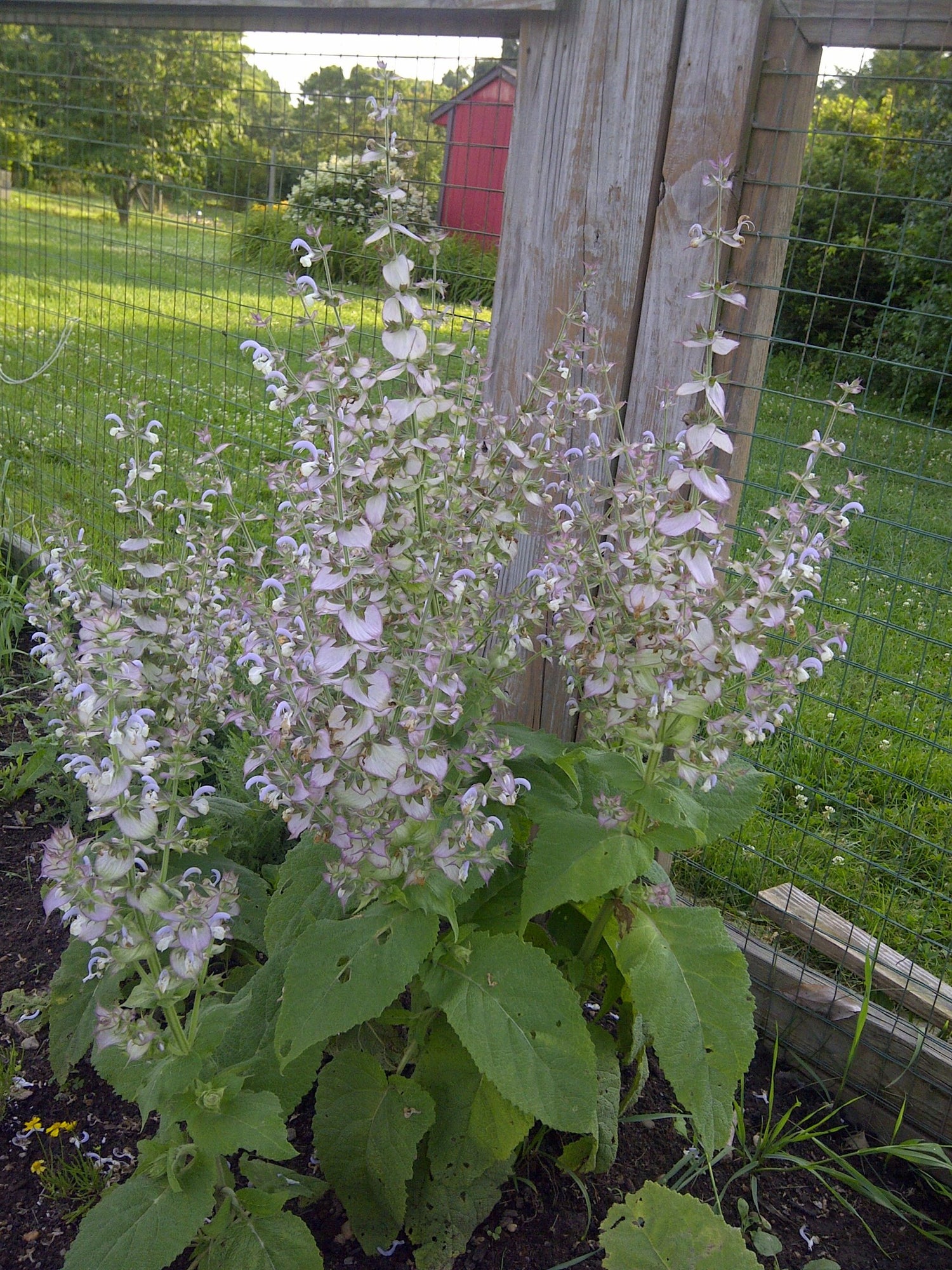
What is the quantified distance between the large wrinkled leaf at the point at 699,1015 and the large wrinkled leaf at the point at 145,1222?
82 centimetres

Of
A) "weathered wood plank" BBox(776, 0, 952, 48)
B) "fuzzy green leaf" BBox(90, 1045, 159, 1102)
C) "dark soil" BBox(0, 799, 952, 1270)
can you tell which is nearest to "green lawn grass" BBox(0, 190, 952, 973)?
"dark soil" BBox(0, 799, 952, 1270)

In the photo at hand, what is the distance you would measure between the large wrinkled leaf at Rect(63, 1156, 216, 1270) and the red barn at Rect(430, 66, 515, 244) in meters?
2.51

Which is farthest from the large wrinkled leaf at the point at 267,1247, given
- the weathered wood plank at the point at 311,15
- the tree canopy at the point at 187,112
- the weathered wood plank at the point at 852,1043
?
the weathered wood plank at the point at 311,15

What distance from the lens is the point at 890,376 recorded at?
598cm

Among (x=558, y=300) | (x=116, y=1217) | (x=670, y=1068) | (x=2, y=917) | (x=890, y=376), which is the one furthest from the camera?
(x=890, y=376)

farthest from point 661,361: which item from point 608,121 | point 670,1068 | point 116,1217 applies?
point 116,1217

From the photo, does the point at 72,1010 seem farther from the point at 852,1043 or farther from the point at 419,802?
the point at 852,1043

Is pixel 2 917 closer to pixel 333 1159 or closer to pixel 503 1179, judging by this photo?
pixel 333 1159

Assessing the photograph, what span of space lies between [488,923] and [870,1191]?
45.9 inches

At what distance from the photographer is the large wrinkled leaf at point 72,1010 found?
7.85ft

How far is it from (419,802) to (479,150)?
7.03 ft

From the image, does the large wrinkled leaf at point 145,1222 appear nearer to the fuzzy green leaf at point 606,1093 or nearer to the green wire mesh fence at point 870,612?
the fuzzy green leaf at point 606,1093

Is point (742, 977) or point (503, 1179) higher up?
point (742, 977)

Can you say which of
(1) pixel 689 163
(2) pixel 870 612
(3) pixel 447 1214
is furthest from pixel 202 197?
(3) pixel 447 1214
